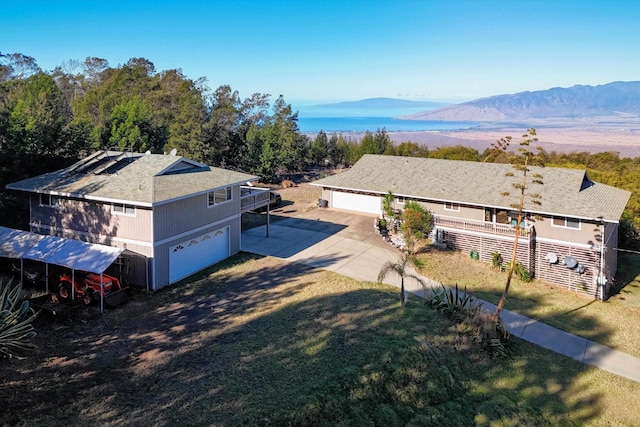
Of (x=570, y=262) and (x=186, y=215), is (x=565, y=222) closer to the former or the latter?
(x=570, y=262)

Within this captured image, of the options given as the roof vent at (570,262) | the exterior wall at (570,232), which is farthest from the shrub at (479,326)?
the exterior wall at (570,232)

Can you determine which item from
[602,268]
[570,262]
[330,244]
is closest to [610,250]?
[602,268]

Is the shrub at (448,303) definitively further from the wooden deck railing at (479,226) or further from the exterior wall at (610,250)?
the exterior wall at (610,250)

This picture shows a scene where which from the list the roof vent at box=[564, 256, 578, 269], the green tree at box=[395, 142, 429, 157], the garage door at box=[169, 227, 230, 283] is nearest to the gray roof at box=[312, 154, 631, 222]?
the roof vent at box=[564, 256, 578, 269]

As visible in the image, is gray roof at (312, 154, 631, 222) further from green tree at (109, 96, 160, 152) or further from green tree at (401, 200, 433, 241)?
green tree at (109, 96, 160, 152)

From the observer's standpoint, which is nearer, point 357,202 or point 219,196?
point 219,196

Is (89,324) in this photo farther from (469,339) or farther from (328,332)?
(469,339)
